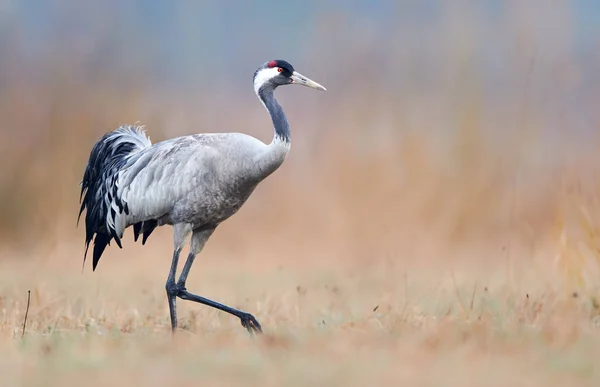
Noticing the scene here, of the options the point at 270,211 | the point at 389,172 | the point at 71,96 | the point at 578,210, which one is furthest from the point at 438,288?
the point at 71,96

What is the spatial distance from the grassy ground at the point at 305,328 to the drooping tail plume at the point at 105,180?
60 centimetres

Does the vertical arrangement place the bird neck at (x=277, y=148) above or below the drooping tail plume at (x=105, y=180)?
above

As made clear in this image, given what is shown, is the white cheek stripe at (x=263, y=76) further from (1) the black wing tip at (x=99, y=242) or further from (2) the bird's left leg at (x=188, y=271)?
(1) the black wing tip at (x=99, y=242)

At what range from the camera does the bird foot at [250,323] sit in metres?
6.85

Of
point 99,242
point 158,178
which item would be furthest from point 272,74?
point 99,242

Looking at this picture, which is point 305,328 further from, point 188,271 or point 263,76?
point 263,76

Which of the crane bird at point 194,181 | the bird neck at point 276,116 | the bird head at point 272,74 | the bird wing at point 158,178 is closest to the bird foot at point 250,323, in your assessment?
→ the crane bird at point 194,181

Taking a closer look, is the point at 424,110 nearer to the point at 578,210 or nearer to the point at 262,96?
the point at 578,210

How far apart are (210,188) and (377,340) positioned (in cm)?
195

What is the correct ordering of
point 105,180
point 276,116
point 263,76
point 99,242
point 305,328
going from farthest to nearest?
point 99,242
point 105,180
point 263,76
point 276,116
point 305,328

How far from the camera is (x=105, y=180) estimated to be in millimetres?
8008

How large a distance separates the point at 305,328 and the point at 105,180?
2396 mm

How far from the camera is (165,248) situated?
11.8m

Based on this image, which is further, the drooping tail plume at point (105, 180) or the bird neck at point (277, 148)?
the drooping tail plume at point (105, 180)
